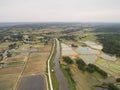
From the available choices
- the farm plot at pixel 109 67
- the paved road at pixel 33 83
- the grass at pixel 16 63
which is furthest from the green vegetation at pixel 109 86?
the grass at pixel 16 63

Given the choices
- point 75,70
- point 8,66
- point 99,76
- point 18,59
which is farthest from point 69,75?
point 18,59

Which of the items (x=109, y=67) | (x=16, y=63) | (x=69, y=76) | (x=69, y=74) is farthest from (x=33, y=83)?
(x=109, y=67)

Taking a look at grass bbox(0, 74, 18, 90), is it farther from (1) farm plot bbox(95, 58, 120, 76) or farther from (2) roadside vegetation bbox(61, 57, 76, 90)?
(1) farm plot bbox(95, 58, 120, 76)

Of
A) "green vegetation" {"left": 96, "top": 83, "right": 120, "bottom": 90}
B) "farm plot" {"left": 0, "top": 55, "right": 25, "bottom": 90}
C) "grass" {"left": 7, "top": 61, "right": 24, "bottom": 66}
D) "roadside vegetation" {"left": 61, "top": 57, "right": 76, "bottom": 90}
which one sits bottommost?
"grass" {"left": 7, "top": 61, "right": 24, "bottom": 66}

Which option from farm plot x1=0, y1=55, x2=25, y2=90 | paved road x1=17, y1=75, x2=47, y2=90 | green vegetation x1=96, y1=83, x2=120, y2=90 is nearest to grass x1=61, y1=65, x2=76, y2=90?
paved road x1=17, y1=75, x2=47, y2=90

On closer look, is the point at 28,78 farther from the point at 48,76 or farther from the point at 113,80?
the point at 113,80

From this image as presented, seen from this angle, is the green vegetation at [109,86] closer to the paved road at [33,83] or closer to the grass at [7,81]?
the paved road at [33,83]
